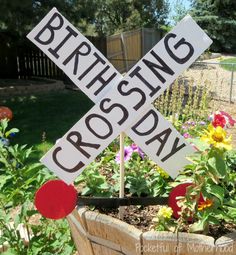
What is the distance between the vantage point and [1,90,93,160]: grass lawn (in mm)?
5766

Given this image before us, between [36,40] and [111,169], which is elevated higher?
[36,40]

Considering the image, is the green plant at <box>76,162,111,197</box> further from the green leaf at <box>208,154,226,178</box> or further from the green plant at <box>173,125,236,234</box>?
the green leaf at <box>208,154,226,178</box>

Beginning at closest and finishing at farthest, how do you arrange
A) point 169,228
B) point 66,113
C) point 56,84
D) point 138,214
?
point 169,228
point 138,214
point 66,113
point 56,84

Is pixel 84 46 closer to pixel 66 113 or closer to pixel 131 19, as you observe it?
pixel 66 113

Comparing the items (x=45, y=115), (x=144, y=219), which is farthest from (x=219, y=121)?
(x=45, y=115)

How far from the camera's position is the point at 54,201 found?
166 cm

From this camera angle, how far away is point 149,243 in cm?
145

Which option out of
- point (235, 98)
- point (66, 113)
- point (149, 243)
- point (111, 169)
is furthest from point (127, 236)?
point (235, 98)

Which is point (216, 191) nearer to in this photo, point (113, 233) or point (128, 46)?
point (113, 233)

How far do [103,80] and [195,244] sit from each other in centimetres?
77

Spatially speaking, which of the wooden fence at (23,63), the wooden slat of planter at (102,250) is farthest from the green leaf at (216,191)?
the wooden fence at (23,63)

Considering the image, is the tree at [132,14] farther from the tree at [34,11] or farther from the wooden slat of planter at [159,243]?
the wooden slat of planter at [159,243]

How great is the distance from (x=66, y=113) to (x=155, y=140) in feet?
20.2

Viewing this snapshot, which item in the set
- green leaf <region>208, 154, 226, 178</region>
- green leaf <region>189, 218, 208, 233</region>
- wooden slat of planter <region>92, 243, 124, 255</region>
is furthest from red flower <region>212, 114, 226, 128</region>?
wooden slat of planter <region>92, 243, 124, 255</region>
